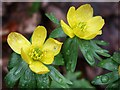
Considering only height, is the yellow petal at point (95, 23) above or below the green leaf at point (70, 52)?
above

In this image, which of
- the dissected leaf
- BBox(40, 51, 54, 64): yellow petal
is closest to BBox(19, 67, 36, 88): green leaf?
BBox(40, 51, 54, 64): yellow petal

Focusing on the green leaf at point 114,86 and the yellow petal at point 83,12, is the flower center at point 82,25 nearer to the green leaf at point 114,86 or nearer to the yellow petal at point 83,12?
the yellow petal at point 83,12

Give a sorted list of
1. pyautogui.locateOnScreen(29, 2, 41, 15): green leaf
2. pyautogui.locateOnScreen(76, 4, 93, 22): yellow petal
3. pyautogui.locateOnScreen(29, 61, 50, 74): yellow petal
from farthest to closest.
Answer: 1. pyautogui.locateOnScreen(29, 2, 41, 15): green leaf
2. pyautogui.locateOnScreen(76, 4, 93, 22): yellow petal
3. pyautogui.locateOnScreen(29, 61, 50, 74): yellow petal

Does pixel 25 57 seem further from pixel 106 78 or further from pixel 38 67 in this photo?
pixel 106 78

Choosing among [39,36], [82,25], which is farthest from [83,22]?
[39,36]

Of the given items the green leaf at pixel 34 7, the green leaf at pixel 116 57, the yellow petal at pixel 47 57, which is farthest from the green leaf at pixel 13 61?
the green leaf at pixel 34 7

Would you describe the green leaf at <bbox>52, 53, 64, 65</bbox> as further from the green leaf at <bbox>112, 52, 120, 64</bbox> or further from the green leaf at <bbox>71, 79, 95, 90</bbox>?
the green leaf at <bbox>71, 79, 95, 90</bbox>

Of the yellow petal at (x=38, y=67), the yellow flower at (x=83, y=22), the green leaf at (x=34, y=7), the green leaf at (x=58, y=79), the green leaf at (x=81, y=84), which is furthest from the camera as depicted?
the green leaf at (x=34, y=7)
